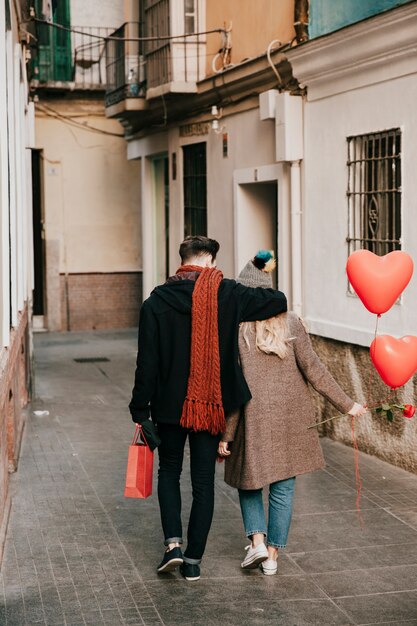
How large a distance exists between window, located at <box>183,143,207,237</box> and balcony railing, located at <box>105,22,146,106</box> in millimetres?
1383

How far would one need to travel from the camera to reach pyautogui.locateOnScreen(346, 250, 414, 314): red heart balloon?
19.7ft

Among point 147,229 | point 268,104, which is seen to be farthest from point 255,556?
point 147,229

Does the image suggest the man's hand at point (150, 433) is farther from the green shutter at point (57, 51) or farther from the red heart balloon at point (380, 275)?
the green shutter at point (57, 51)

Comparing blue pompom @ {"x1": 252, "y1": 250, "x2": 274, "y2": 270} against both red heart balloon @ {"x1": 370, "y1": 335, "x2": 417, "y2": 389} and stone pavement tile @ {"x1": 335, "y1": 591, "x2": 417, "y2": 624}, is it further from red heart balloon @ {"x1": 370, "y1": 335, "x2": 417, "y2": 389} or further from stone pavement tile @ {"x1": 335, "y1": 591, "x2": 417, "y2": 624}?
stone pavement tile @ {"x1": 335, "y1": 591, "x2": 417, "y2": 624}

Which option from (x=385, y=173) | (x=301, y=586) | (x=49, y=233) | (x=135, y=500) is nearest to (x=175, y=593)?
(x=301, y=586)

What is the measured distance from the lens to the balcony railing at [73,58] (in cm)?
1972

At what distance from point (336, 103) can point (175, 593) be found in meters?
5.48

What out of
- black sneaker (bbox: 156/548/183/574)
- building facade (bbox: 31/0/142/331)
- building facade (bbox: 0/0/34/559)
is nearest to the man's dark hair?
building facade (bbox: 0/0/34/559)

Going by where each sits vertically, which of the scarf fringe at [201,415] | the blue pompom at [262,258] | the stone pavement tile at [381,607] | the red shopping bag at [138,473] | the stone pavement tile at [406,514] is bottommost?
the stone pavement tile at [406,514]

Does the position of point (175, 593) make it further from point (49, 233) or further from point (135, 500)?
point (49, 233)

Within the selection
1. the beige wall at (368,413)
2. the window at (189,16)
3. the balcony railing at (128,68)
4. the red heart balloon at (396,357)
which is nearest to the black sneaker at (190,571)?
the red heart balloon at (396,357)

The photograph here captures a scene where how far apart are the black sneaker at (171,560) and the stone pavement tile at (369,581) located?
772 millimetres

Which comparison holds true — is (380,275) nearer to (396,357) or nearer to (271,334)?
(396,357)

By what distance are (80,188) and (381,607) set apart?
50.3 ft
